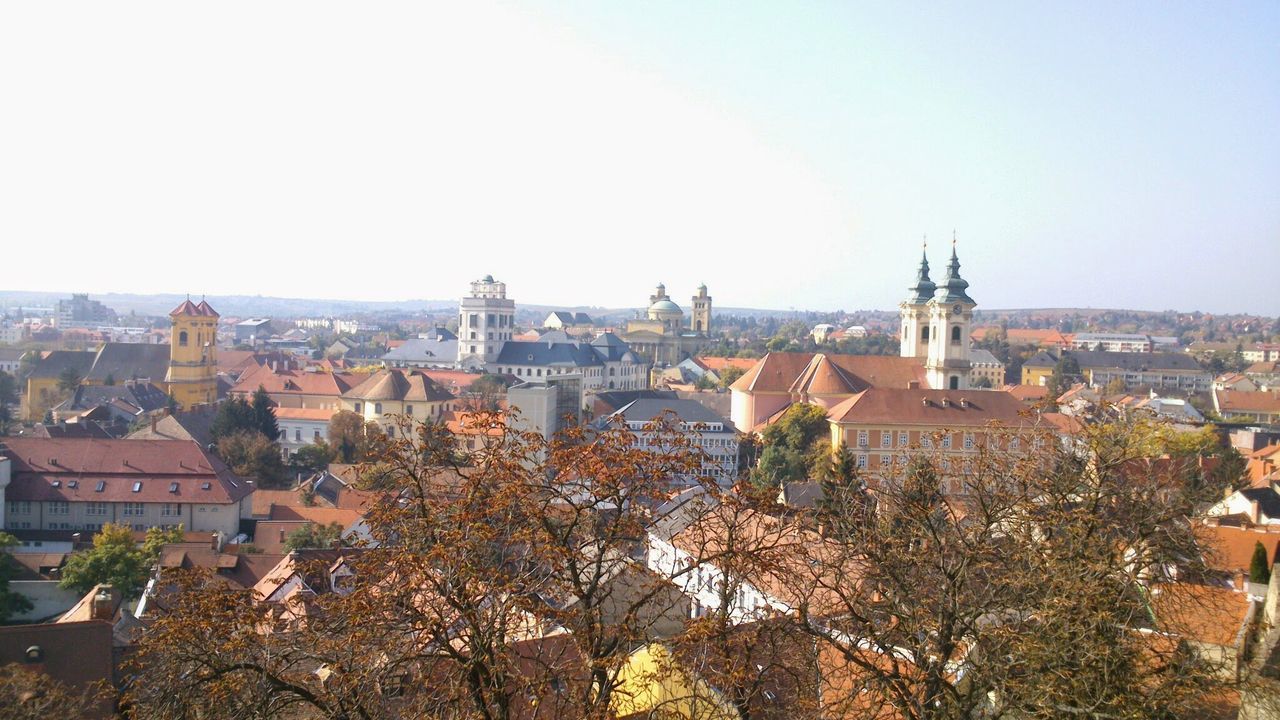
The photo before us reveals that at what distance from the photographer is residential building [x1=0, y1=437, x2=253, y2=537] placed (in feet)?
100

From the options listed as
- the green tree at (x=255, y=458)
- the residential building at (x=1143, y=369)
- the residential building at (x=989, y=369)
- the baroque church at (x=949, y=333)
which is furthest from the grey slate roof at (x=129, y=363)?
the residential building at (x=1143, y=369)

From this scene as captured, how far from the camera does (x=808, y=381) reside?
5203cm

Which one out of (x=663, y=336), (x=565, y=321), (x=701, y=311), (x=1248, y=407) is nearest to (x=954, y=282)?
(x=1248, y=407)

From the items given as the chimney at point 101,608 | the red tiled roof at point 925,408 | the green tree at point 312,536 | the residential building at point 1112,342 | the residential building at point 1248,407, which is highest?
the residential building at point 1112,342

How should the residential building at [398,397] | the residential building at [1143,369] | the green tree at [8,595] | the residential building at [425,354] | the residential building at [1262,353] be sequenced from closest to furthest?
the green tree at [8,595] < the residential building at [398,397] < the residential building at [425,354] < the residential building at [1143,369] < the residential building at [1262,353]

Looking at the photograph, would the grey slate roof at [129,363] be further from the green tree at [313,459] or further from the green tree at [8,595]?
the green tree at [8,595]

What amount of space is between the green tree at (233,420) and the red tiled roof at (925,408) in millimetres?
21953

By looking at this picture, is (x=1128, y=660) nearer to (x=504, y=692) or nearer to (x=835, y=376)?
(x=504, y=692)

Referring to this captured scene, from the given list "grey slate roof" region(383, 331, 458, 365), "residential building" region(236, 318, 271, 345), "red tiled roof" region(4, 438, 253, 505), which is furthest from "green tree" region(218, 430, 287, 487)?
"residential building" region(236, 318, 271, 345)

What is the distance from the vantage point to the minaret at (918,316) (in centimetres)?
5900

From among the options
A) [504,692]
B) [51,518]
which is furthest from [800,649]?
[51,518]

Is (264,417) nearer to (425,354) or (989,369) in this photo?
(425,354)

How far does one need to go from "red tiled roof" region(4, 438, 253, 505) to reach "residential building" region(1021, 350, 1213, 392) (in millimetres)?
78370

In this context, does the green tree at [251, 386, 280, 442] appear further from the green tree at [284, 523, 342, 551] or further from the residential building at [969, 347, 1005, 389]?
the residential building at [969, 347, 1005, 389]
